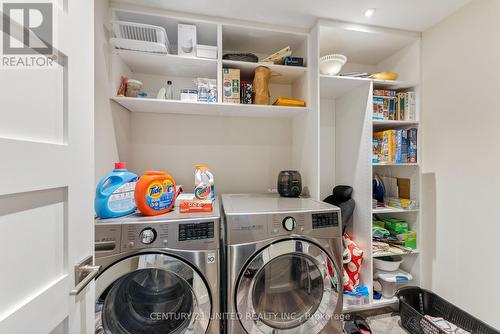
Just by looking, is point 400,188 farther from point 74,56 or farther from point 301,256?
point 74,56

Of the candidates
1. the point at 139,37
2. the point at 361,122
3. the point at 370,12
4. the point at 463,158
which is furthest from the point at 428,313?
the point at 139,37

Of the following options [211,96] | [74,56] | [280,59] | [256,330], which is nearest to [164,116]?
[211,96]

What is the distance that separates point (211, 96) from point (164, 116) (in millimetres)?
543

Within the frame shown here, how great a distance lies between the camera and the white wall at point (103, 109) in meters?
1.18

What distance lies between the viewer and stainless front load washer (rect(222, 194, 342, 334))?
1.07 meters

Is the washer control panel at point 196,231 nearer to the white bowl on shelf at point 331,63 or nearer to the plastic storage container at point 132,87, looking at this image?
the plastic storage container at point 132,87

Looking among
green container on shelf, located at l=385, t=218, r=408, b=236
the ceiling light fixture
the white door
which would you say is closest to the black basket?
green container on shelf, located at l=385, t=218, r=408, b=236

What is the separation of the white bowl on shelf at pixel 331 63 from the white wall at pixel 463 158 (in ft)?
2.39

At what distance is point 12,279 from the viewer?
399 millimetres

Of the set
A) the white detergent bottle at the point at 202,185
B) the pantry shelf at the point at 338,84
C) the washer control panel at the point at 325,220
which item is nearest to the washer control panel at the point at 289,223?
the washer control panel at the point at 325,220

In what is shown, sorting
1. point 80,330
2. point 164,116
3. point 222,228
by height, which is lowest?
point 80,330

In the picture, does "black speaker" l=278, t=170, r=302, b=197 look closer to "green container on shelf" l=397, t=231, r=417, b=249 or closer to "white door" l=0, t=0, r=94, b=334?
"green container on shelf" l=397, t=231, r=417, b=249

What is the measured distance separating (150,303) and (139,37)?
163cm

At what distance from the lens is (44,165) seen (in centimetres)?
46
